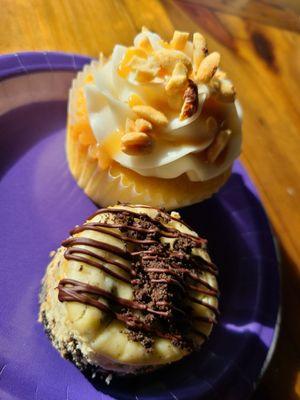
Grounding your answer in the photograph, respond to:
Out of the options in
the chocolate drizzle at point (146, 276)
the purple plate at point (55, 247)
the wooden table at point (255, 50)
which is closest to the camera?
the chocolate drizzle at point (146, 276)

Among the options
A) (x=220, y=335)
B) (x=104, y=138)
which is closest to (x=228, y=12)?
(x=104, y=138)

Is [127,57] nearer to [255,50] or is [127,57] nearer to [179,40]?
[179,40]

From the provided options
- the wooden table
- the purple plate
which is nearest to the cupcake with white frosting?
the purple plate

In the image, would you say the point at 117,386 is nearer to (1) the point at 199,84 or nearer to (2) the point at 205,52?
(1) the point at 199,84

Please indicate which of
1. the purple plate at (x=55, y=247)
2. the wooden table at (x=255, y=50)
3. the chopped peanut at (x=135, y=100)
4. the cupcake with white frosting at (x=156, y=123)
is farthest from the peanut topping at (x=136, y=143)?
the wooden table at (x=255, y=50)

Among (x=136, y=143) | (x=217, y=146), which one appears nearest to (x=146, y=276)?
(x=136, y=143)

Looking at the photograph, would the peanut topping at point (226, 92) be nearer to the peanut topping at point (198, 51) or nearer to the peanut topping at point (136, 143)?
the peanut topping at point (198, 51)

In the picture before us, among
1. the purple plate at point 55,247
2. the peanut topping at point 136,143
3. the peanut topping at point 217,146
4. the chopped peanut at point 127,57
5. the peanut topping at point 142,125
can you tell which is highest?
the chopped peanut at point 127,57
